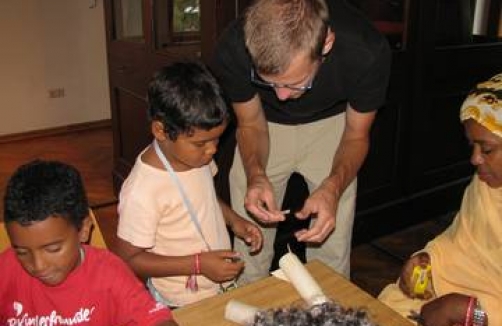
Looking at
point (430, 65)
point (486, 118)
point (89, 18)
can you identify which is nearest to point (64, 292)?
point (486, 118)

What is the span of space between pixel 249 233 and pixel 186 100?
1.56 ft

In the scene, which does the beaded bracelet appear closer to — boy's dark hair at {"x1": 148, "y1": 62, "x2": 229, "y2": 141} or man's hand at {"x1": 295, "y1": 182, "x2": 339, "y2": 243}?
man's hand at {"x1": 295, "y1": 182, "x2": 339, "y2": 243}

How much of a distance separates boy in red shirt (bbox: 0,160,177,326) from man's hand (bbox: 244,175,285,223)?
0.44m

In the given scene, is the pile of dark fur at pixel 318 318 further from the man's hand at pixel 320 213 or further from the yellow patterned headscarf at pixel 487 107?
the yellow patterned headscarf at pixel 487 107

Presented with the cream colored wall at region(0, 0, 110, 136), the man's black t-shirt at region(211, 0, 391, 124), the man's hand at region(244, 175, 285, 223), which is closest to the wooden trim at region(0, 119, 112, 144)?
the cream colored wall at region(0, 0, 110, 136)

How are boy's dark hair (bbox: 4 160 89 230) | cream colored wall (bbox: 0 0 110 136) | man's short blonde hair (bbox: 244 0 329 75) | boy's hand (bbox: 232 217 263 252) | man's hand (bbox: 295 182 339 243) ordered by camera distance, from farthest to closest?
cream colored wall (bbox: 0 0 110 136) → boy's hand (bbox: 232 217 263 252) → man's hand (bbox: 295 182 339 243) → man's short blonde hair (bbox: 244 0 329 75) → boy's dark hair (bbox: 4 160 89 230)

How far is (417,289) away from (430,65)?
5.73ft

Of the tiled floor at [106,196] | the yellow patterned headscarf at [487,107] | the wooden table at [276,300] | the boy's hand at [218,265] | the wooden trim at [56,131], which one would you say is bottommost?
the tiled floor at [106,196]

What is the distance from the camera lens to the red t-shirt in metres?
1.20

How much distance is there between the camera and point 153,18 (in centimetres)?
291

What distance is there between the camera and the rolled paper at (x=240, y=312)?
1104mm

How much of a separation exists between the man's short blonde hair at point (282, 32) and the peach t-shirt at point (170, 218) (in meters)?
0.41

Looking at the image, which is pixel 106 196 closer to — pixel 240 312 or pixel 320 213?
pixel 320 213

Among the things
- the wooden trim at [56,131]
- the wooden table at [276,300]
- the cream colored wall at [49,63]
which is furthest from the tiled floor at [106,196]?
the wooden table at [276,300]
